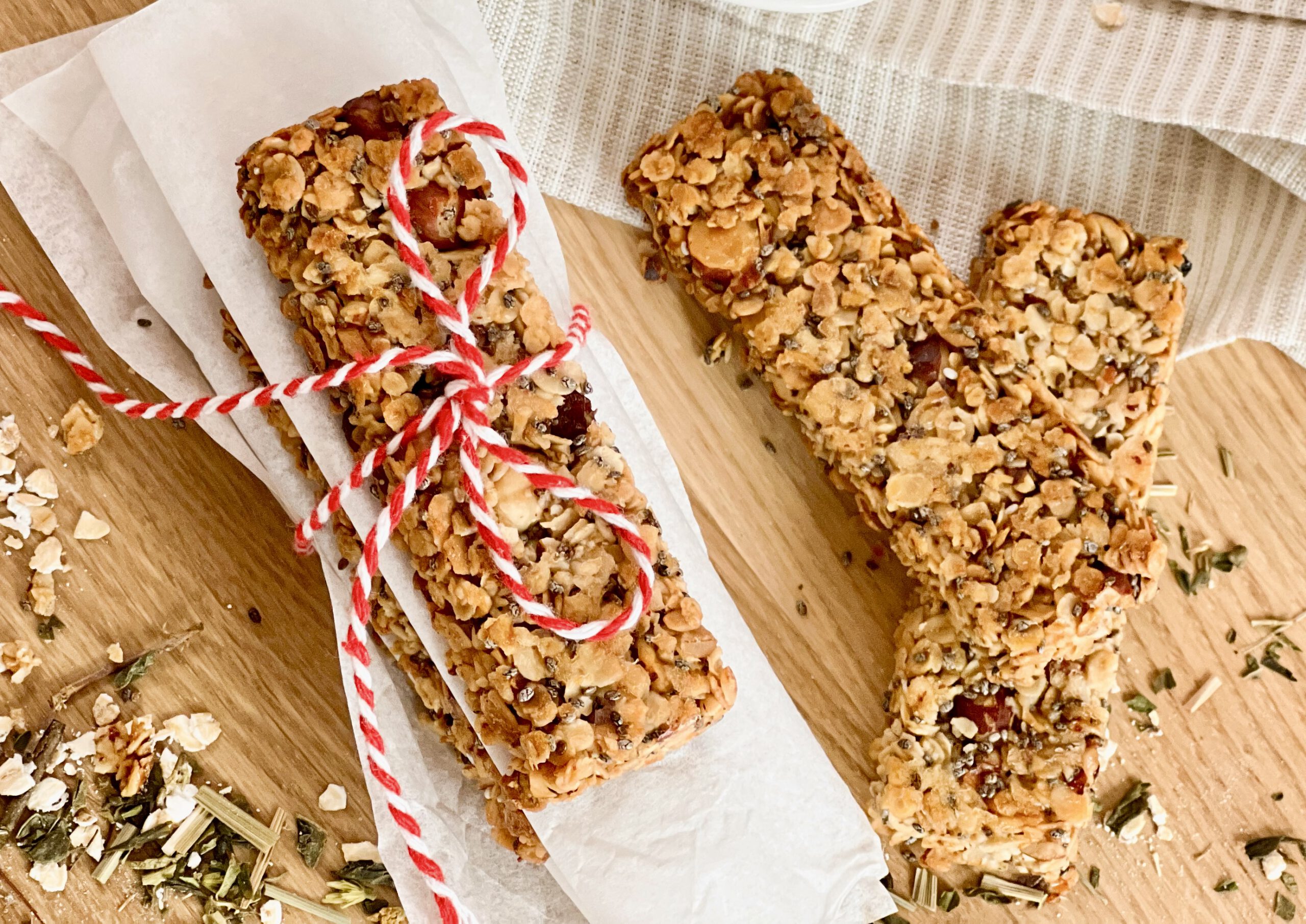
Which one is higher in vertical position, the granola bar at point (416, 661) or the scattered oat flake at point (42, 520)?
the scattered oat flake at point (42, 520)

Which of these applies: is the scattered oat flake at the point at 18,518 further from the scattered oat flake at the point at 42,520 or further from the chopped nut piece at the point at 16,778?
the chopped nut piece at the point at 16,778

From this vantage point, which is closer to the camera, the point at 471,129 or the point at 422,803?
the point at 471,129

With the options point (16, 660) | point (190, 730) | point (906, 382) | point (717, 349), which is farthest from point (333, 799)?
point (906, 382)

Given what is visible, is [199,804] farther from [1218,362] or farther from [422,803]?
[1218,362]

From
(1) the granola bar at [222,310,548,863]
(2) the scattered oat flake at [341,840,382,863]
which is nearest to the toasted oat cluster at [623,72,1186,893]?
(1) the granola bar at [222,310,548,863]

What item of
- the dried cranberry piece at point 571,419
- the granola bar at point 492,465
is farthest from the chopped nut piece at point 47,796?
the dried cranberry piece at point 571,419

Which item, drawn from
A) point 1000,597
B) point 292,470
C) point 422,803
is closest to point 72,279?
point 292,470
